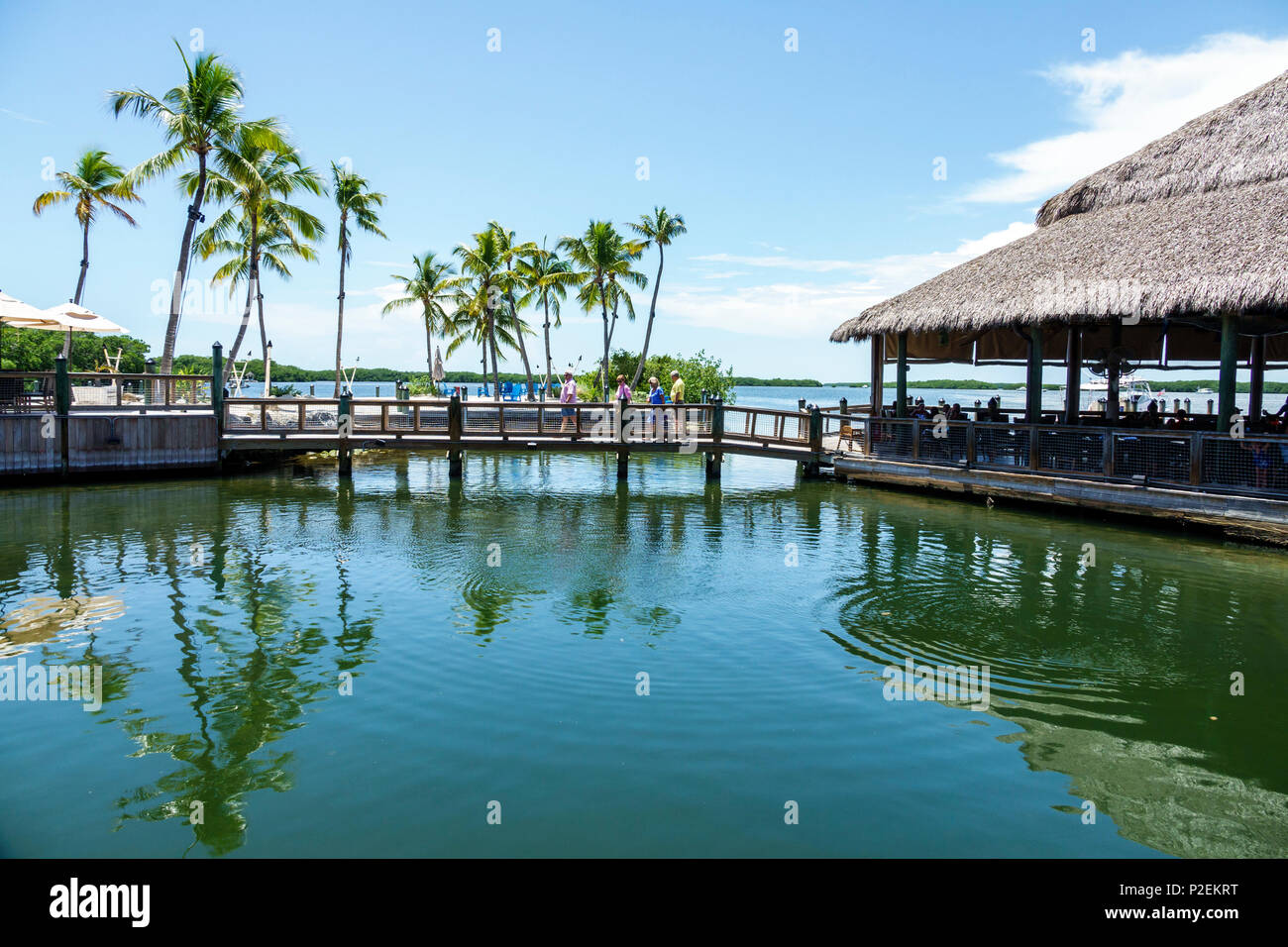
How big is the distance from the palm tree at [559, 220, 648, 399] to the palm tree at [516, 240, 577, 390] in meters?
0.85

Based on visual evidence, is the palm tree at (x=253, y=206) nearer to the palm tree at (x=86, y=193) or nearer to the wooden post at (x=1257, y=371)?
→ the palm tree at (x=86, y=193)

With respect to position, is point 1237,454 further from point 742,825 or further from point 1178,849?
point 742,825

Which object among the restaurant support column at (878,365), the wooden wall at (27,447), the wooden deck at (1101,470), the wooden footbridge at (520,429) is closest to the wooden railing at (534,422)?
the wooden footbridge at (520,429)

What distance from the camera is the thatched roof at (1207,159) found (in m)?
18.1

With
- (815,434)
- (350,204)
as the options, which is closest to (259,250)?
(350,204)

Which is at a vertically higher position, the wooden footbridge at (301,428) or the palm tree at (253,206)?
the palm tree at (253,206)

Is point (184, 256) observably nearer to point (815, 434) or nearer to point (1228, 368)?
point (815, 434)

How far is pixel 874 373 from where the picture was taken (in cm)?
2266

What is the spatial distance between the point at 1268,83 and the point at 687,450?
53.4 feet

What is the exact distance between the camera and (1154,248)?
1681 cm

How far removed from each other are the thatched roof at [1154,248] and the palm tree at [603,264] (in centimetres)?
2126
